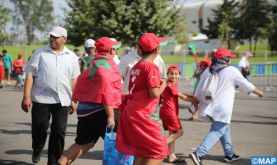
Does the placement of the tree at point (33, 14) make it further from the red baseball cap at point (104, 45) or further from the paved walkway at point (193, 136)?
the red baseball cap at point (104, 45)

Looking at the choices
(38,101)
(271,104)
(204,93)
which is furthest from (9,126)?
(271,104)

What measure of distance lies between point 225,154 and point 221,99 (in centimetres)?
88

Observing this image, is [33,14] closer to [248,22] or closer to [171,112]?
[248,22]

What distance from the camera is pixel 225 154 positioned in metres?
7.18

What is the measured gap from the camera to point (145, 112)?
183 inches

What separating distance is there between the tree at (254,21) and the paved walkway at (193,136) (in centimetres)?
6470

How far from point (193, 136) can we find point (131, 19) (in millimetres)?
20521

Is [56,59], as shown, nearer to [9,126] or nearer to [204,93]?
[204,93]

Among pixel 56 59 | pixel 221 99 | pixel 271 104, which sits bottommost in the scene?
pixel 271 104

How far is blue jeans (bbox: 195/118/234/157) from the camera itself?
21.9 ft

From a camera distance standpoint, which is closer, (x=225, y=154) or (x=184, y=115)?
(x=225, y=154)

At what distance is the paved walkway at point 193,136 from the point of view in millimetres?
7309

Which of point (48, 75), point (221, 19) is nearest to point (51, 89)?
point (48, 75)

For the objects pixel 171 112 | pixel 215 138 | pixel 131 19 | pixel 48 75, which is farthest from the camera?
pixel 131 19
